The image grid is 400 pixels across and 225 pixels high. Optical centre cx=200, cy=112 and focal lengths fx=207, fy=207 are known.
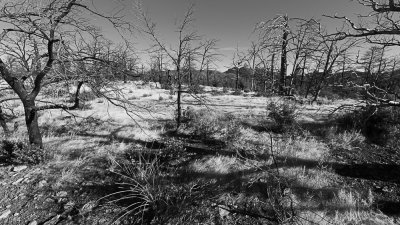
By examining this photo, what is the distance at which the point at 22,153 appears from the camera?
14.5 feet

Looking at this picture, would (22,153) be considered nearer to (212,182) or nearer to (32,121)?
(32,121)

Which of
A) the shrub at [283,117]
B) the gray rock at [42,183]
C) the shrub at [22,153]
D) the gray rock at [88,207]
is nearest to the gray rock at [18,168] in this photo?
the shrub at [22,153]

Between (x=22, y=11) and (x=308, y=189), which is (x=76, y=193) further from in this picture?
(x=308, y=189)

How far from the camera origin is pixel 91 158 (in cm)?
491

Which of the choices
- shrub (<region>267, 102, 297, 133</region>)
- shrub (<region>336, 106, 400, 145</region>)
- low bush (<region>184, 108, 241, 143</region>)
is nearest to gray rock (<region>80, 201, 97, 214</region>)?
low bush (<region>184, 108, 241, 143</region>)

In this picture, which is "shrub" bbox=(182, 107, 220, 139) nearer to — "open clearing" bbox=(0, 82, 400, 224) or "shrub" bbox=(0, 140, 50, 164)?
"open clearing" bbox=(0, 82, 400, 224)

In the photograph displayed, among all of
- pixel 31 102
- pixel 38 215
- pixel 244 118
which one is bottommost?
pixel 38 215

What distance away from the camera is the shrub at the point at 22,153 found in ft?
14.4

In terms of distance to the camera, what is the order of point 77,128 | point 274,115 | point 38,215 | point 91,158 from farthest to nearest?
point 77,128
point 274,115
point 91,158
point 38,215

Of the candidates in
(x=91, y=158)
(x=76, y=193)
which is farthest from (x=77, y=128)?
(x=76, y=193)

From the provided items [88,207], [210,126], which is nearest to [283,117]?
[210,126]

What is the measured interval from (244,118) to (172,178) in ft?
16.8

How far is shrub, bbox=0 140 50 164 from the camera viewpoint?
4.40 m

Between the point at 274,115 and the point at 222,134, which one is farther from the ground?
the point at 274,115
